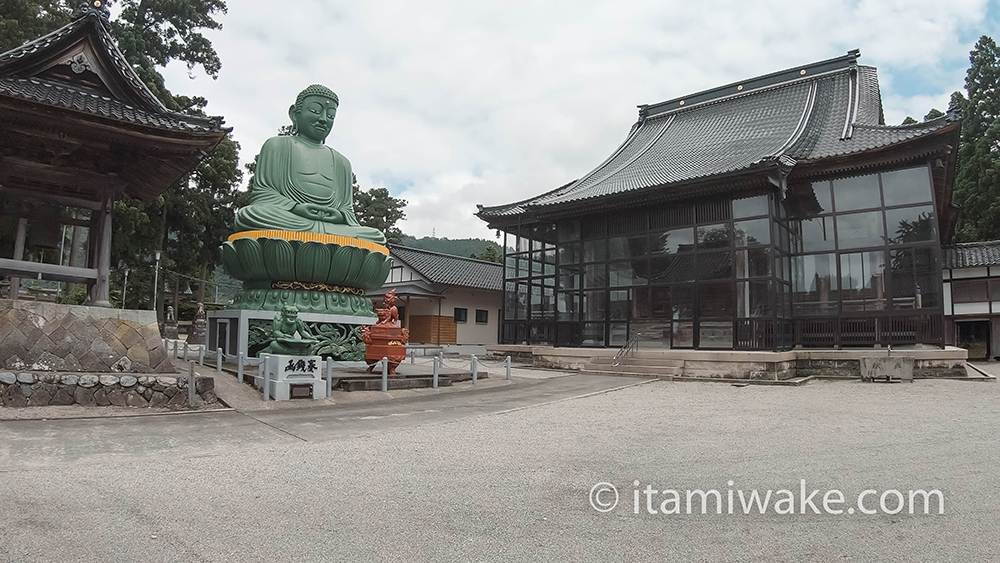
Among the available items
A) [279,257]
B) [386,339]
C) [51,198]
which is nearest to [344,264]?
[279,257]

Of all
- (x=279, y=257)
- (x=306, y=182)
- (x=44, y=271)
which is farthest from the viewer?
(x=306, y=182)

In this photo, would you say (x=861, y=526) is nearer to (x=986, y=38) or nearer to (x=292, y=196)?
(x=292, y=196)

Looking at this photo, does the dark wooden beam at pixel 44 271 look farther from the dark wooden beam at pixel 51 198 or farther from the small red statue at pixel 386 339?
the small red statue at pixel 386 339

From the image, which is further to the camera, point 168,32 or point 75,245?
point 168,32

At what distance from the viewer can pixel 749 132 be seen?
727 inches

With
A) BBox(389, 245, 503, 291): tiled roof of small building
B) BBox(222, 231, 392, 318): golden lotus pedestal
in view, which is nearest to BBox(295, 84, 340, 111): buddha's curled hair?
BBox(222, 231, 392, 318): golden lotus pedestal

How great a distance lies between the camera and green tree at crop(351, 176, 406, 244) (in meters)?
35.9

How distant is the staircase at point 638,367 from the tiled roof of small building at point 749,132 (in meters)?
4.40

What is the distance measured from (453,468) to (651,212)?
12.2 meters

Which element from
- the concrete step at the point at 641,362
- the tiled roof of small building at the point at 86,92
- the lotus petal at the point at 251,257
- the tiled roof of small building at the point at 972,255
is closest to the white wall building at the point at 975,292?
the tiled roof of small building at the point at 972,255

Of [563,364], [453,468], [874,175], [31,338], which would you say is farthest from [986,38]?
[31,338]

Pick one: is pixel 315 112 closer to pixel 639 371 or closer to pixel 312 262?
pixel 312 262

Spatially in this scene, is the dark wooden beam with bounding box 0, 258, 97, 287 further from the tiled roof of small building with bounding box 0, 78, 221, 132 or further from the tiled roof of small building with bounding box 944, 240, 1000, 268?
the tiled roof of small building with bounding box 944, 240, 1000, 268

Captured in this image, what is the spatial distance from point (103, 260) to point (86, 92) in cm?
243
